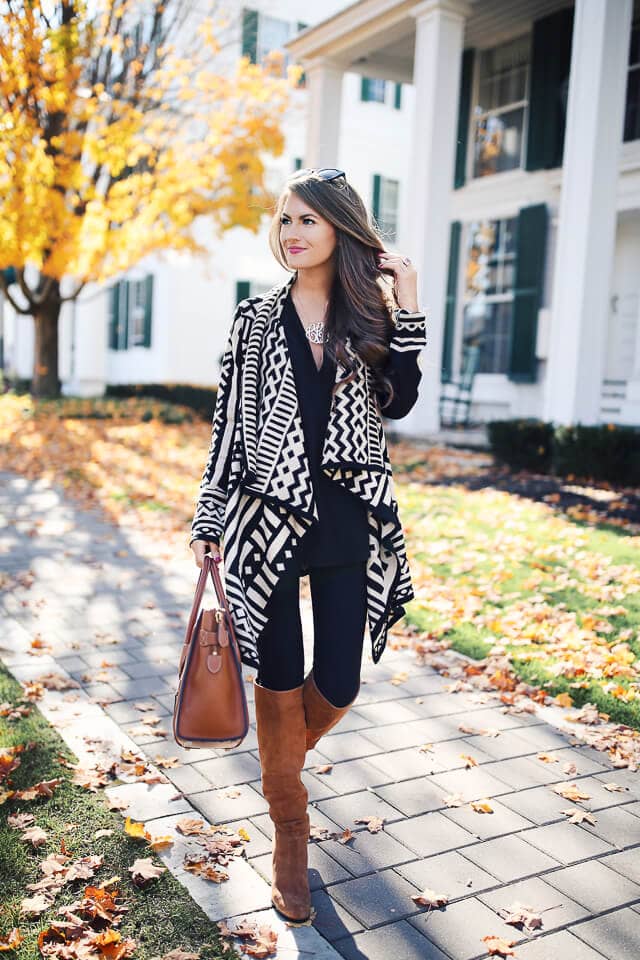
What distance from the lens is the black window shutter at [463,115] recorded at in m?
15.2

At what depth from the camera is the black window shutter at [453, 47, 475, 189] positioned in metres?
15.2

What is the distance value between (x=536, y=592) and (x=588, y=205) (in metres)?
5.59

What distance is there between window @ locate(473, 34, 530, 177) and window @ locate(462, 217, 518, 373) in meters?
0.98

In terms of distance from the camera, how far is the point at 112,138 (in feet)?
46.0

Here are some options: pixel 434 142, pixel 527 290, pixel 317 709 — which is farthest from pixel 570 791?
pixel 527 290

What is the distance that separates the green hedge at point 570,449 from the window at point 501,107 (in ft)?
20.4

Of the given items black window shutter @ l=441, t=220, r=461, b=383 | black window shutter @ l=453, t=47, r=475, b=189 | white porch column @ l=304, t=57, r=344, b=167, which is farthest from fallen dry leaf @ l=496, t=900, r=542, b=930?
black window shutter @ l=453, t=47, r=475, b=189

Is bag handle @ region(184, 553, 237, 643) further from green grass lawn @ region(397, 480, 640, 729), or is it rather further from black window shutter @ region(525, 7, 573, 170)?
black window shutter @ region(525, 7, 573, 170)

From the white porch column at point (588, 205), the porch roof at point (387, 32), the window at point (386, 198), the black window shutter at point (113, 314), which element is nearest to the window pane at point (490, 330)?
the porch roof at point (387, 32)

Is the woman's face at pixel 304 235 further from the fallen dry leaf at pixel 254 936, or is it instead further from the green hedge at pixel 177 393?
the green hedge at pixel 177 393

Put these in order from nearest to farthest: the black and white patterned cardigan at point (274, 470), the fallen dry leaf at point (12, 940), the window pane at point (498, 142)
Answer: the fallen dry leaf at point (12, 940), the black and white patterned cardigan at point (274, 470), the window pane at point (498, 142)

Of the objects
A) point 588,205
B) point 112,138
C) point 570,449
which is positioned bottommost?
point 570,449

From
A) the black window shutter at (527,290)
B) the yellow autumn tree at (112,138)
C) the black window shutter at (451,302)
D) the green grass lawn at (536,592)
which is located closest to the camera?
the green grass lawn at (536,592)

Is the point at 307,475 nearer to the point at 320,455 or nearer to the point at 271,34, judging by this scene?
the point at 320,455
